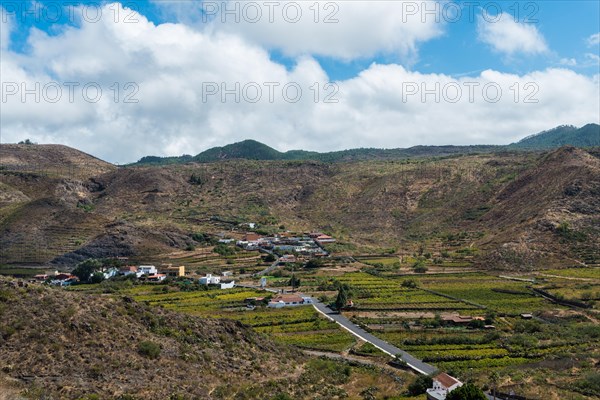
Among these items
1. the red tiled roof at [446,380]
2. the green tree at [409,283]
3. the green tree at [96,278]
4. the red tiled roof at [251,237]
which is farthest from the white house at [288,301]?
the red tiled roof at [251,237]

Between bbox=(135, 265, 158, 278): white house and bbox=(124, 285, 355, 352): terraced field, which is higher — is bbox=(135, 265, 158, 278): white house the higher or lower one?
the higher one

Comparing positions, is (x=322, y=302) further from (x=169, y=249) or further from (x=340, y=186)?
(x=340, y=186)

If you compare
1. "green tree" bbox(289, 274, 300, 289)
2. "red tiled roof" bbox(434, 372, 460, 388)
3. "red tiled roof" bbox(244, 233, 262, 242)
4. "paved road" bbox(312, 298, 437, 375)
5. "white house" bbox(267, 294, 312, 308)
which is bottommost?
"paved road" bbox(312, 298, 437, 375)

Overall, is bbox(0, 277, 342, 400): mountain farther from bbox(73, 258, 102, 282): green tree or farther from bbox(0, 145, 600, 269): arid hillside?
bbox(0, 145, 600, 269): arid hillside

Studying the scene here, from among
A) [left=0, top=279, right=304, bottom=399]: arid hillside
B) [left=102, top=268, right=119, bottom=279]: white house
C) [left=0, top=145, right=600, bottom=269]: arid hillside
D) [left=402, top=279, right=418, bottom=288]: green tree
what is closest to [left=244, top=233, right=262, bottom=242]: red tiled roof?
[left=0, top=145, right=600, bottom=269]: arid hillside

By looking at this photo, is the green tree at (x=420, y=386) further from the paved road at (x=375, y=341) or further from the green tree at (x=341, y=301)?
the green tree at (x=341, y=301)

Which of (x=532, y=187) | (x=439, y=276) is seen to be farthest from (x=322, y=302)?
(x=532, y=187)

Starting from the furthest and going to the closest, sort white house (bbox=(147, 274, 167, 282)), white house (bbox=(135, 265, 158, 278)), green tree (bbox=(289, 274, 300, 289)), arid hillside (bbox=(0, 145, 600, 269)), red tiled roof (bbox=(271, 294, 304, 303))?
arid hillside (bbox=(0, 145, 600, 269))
white house (bbox=(135, 265, 158, 278))
white house (bbox=(147, 274, 167, 282))
green tree (bbox=(289, 274, 300, 289))
red tiled roof (bbox=(271, 294, 304, 303))
